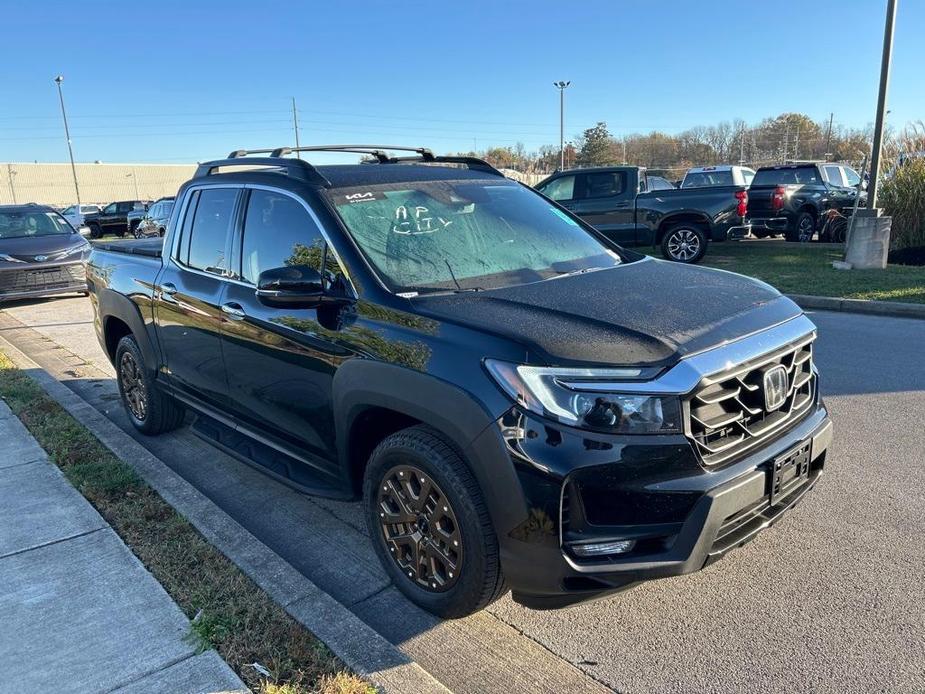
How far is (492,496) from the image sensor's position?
2545 mm

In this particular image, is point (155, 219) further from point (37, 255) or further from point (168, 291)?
point (168, 291)

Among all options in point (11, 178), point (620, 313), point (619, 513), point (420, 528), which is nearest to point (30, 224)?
point (420, 528)

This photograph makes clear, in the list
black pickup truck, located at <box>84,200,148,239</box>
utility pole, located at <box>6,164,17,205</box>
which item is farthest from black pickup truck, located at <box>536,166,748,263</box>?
utility pole, located at <box>6,164,17,205</box>

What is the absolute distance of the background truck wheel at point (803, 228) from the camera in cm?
1589

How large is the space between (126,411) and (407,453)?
3.78m

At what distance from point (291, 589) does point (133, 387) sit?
Result: 10.1ft

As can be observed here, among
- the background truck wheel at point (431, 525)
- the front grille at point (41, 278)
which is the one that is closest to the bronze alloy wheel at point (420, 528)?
the background truck wheel at point (431, 525)

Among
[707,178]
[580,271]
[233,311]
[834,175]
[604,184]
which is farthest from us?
[707,178]

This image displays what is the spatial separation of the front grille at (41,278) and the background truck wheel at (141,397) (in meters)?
7.39

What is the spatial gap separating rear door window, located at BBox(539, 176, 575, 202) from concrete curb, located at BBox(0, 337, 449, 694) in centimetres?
1111

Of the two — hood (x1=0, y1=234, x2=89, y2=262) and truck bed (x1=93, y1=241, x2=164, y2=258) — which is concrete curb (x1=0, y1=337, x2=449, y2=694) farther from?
hood (x1=0, y1=234, x2=89, y2=262)

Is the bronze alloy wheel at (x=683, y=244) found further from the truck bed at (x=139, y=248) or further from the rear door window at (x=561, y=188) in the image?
the truck bed at (x=139, y=248)

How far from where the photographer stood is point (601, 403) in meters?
2.44

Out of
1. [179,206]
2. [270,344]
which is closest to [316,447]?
[270,344]
